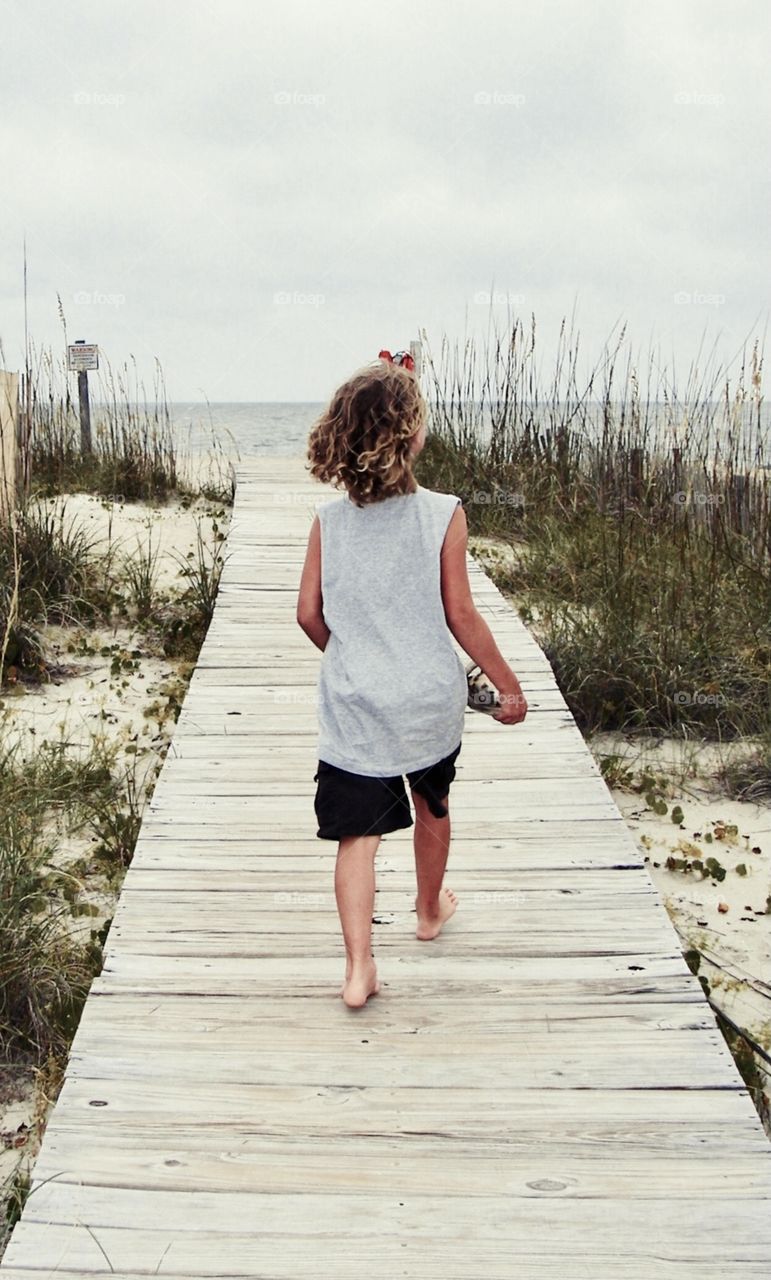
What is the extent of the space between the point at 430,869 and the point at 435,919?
19 cm

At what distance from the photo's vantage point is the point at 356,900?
2.30 metres

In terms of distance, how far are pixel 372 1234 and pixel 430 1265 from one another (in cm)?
10

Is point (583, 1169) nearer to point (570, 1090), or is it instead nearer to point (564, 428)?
point (570, 1090)

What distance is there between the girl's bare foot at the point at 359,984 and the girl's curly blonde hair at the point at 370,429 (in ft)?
3.23

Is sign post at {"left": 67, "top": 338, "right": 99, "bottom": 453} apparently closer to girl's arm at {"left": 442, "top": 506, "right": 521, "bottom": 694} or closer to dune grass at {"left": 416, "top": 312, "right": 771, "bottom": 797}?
dune grass at {"left": 416, "top": 312, "right": 771, "bottom": 797}

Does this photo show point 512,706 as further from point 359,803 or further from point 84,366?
point 84,366

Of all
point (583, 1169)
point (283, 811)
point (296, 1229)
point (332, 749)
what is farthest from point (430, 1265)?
point (283, 811)

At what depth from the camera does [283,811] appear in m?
3.42

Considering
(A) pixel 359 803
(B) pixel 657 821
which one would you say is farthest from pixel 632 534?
(A) pixel 359 803

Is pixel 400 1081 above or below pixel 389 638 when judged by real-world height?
below

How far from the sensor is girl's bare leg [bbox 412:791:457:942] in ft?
8.02

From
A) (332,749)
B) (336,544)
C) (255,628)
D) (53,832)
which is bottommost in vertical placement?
(53,832)

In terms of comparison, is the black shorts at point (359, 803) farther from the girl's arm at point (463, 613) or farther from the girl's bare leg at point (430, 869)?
the girl's arm at point (463, 613)

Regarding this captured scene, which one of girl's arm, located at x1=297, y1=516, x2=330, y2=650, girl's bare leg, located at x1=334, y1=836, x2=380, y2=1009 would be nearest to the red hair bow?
girl's arm, located at x1=297, y1=516, x2=330, y2=650
